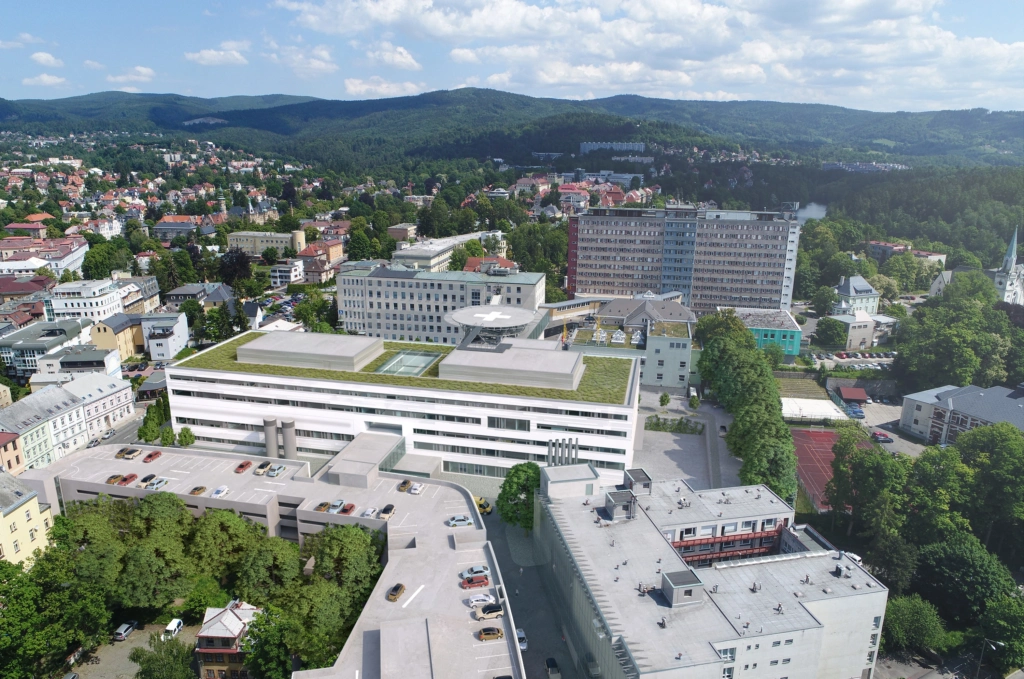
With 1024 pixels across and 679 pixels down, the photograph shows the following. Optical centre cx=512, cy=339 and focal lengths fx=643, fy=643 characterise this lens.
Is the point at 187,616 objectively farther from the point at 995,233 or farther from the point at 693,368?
the point at 995,233

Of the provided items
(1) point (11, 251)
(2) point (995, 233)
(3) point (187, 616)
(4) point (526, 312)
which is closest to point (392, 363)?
(4) point (526, 312)

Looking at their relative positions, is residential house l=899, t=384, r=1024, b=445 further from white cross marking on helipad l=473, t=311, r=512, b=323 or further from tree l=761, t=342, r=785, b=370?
white cross marking on helipad l=473, t=311, r=512, b=323

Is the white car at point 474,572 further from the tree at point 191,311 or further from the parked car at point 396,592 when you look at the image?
the tree at point 191,311

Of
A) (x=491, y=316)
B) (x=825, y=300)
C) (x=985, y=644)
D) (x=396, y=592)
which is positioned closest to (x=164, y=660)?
(x=396, y=592)

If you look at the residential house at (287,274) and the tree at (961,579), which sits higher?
the residential house at (287,274)

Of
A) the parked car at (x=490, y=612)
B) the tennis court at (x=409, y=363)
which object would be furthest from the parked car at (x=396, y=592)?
the tennis court at (x=409, y=363)

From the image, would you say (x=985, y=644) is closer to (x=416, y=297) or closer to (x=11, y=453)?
(x=11, y=453)
